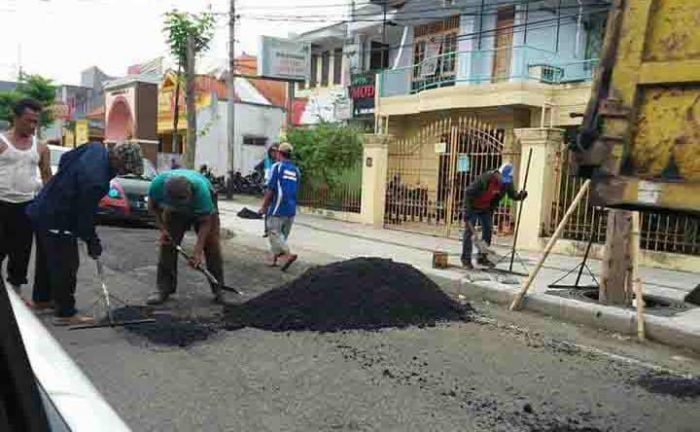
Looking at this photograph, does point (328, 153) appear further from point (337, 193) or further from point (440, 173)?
point (440, 173)

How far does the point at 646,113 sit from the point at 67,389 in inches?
107

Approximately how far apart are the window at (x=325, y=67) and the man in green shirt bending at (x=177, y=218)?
2160cm

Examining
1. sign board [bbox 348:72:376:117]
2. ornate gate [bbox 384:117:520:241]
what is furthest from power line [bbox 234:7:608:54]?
ornate gate [bbox 384:117:520:241]

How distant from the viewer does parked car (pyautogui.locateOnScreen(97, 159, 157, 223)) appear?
1205cm

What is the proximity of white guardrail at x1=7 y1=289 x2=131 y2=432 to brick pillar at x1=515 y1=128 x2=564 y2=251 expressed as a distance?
11.1m

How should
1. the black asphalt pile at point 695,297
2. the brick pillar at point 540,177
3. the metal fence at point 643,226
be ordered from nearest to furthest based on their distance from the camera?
the black asphalt pile at point 695,297, the metal fence at point 643,226, the brick pillar at point 540,177

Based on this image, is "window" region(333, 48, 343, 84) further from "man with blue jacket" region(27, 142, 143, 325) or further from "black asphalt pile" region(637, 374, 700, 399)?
"black asphalt pile" region(637, 374, 700, 399)

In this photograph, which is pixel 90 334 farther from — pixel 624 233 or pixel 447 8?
pixel 447 8

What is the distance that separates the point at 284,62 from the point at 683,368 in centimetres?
2004

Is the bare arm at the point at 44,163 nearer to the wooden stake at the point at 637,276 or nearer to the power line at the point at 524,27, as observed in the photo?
the wooden stake at the point at 637,276

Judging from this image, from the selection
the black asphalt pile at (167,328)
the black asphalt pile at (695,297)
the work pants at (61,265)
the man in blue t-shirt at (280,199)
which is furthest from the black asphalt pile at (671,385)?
the man in blue t-shirt at (280,199)

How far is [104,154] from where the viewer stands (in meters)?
5.39

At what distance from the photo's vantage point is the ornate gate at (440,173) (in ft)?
43.7

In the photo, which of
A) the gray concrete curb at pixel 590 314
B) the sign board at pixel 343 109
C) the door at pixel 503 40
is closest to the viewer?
the gray concrete curb at pixel 590 314
